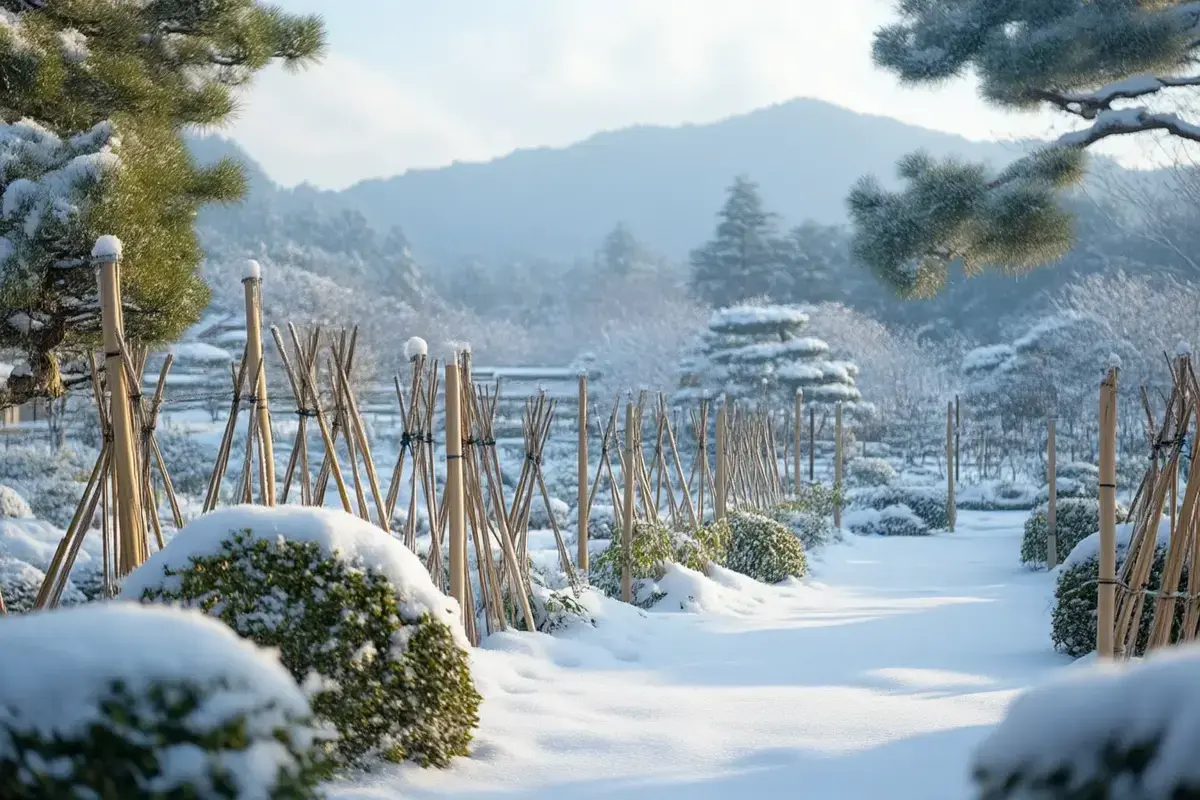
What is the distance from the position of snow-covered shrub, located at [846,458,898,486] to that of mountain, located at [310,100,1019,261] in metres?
56.7

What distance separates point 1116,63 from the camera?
609 centimetres

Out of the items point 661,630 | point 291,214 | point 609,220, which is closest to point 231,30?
point 661,630

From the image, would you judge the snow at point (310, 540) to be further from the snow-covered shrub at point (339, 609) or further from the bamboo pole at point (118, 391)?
the bamboo pole at point (118, 391)

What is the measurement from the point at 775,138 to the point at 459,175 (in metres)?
25.4

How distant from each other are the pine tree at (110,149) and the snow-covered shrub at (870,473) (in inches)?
470

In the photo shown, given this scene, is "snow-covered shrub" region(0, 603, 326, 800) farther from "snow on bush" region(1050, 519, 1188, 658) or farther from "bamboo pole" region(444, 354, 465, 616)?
"snow on bush" region(1050, 519, 1188, 658)

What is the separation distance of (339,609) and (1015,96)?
5.49 m

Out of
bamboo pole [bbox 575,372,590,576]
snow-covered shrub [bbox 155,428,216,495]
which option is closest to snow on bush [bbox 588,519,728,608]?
bamboo pole [bbox 575,372,590,576]

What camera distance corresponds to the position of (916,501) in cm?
1283

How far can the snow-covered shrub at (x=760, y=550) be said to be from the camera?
768cm

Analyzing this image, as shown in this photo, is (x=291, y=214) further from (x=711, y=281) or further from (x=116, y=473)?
(x=116, y=473)

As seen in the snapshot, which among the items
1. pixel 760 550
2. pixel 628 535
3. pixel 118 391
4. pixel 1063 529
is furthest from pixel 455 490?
pixel 1063 529

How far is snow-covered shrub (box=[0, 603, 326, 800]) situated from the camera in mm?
1326

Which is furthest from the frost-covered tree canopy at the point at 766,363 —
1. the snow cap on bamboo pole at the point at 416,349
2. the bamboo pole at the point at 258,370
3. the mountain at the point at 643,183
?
the mountain at the point at 643,183
